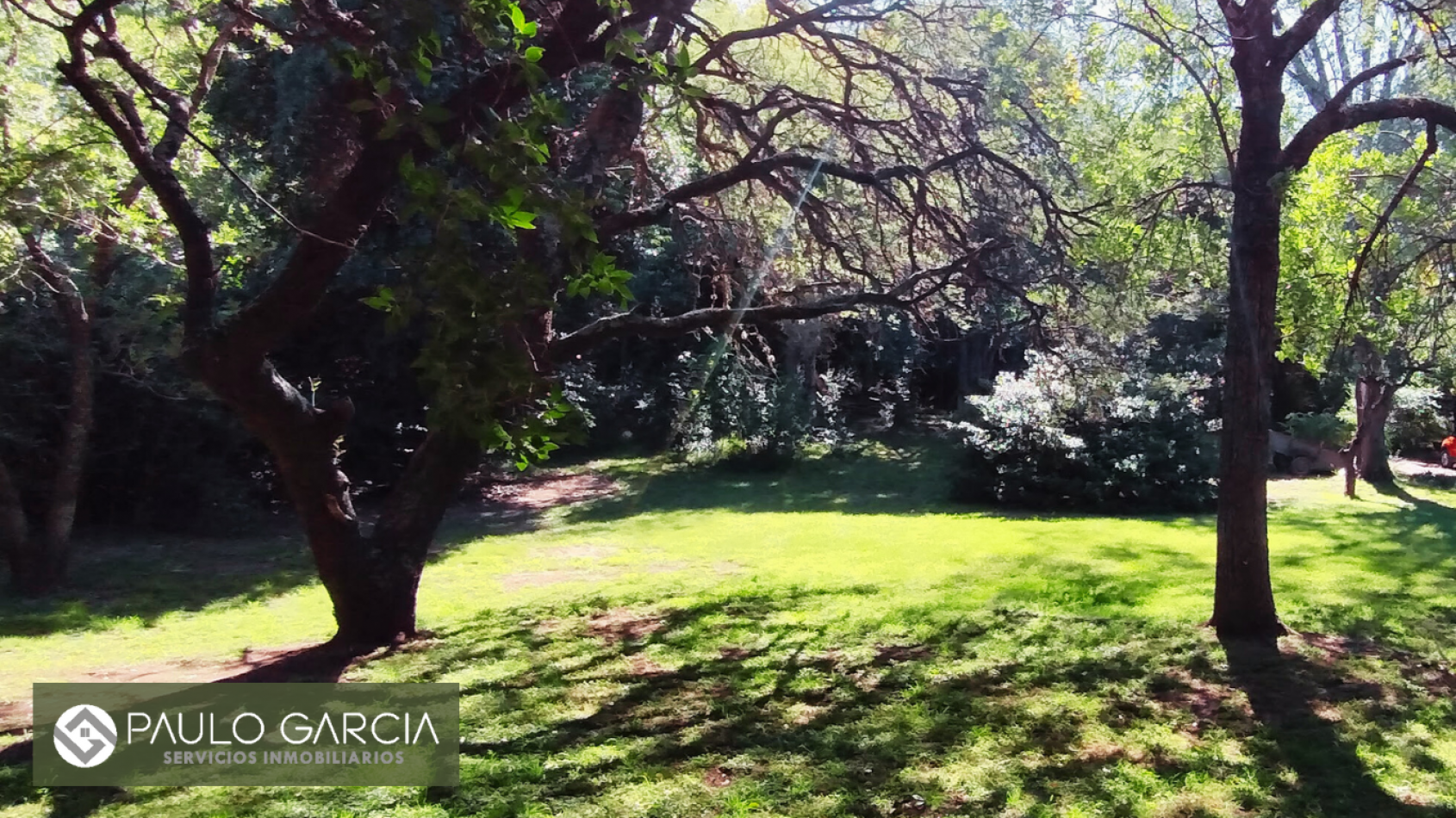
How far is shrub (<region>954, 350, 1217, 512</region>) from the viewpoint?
1522cm

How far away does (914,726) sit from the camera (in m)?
5.30

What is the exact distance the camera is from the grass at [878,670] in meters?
4.48

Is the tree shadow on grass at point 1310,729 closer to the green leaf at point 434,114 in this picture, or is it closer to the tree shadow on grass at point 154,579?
the green leaf at point 434,114

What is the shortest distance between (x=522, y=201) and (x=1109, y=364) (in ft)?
25.4

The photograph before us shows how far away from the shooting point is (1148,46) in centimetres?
827

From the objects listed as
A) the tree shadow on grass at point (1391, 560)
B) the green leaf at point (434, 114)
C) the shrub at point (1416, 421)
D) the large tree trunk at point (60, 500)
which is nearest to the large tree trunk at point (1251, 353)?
the tree shadow on grass at point (1391, 560)

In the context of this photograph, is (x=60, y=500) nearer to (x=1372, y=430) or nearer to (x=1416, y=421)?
(x=1372, y=430)

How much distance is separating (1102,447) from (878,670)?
10.1 m

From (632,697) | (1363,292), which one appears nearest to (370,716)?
(632,697)

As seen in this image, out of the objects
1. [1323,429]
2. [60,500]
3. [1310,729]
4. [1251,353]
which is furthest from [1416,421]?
[60,500]

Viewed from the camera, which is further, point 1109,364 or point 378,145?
point 1109,364

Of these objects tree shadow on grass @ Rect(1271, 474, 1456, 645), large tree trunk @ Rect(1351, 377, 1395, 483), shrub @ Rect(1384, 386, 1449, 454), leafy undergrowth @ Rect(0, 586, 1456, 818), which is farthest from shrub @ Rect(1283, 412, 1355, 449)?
leafy undergrowth @ Rect(0, 586, 1456, 818)

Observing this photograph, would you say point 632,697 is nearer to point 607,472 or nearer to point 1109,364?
point 1109,364

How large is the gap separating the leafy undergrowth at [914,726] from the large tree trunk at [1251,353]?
56 cm
